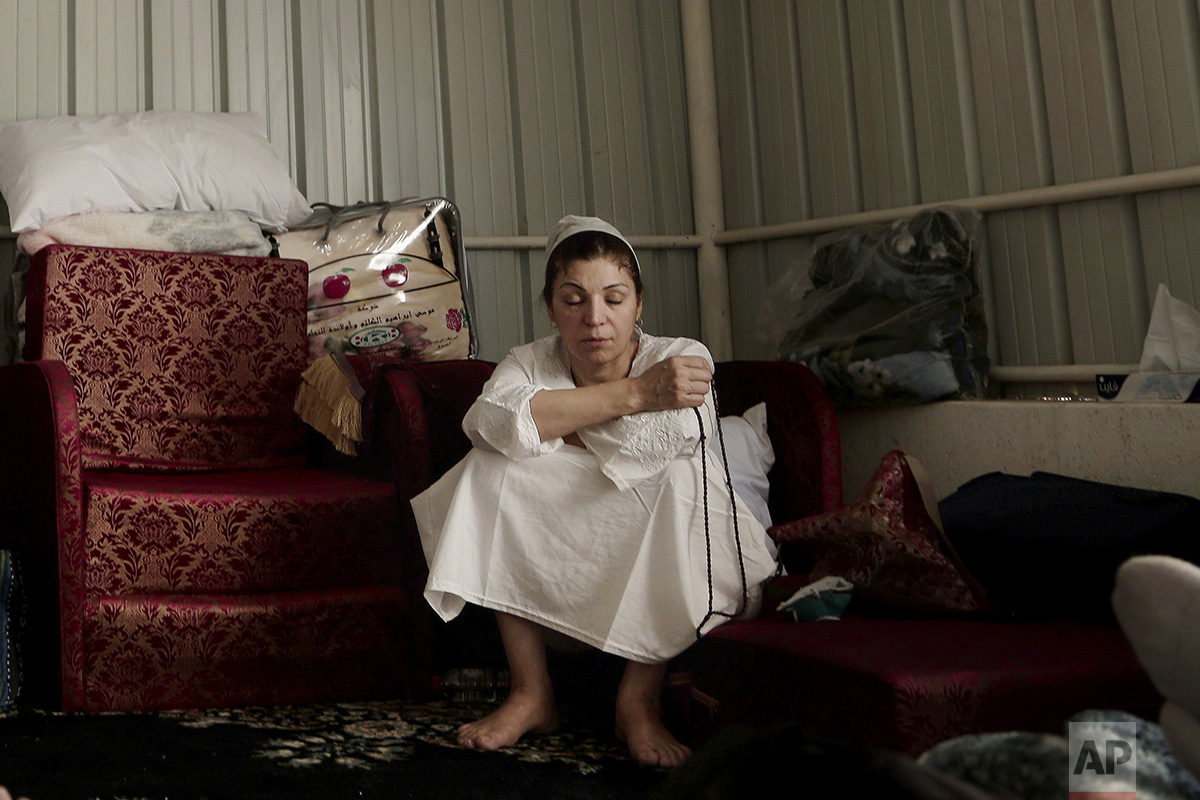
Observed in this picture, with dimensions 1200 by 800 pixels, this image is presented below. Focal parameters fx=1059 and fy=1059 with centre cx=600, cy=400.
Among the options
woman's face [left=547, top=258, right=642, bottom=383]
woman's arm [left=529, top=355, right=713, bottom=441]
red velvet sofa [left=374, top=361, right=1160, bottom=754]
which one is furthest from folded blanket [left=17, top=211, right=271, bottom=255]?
woman's arm [left=529, top=355, right=713, bottom=441]

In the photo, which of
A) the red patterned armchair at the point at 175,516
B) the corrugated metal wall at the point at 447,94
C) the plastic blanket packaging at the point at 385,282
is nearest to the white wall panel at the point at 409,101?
the corrugated metal wall at the point at 447,94

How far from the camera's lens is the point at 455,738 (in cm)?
194

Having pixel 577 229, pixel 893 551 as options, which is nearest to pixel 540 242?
pixel 577 229

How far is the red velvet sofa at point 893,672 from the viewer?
1.38m

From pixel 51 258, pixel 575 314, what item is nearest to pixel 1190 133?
pixel 575 314

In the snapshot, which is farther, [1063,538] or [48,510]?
[48,510]

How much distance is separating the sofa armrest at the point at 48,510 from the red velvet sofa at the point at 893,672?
64 cm

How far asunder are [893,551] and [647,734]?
53cm

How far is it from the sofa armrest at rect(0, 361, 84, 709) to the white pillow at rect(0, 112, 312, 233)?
0.69m

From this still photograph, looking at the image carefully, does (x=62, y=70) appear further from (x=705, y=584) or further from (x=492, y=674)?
(x=705, y=584)

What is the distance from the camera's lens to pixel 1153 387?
230cm

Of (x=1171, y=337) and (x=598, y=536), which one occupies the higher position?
(x=1171, y=337)

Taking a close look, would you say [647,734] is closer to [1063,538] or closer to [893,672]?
[893,672]

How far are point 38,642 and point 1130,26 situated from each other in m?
2.80
